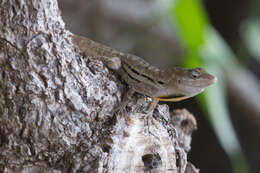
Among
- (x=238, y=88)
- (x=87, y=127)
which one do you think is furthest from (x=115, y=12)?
(x=87, y=127)

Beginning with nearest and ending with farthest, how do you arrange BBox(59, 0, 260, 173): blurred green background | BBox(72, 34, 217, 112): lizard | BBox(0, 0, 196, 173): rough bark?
BBox(0, 0, 196, 173): rough bark < BBox(72, 34, 217, 112): lizard < BBox(59, 0, 260, 173): blurred green background

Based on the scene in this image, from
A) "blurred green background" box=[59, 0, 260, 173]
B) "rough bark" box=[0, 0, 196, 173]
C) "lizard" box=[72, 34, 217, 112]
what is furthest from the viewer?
"blurred green background" box=[59, 0, 260, 173]

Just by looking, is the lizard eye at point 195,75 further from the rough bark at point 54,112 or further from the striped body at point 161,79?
the rough bark at point 54,112

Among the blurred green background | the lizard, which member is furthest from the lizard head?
the blurred green background

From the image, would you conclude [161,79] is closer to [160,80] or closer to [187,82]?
[160,80]

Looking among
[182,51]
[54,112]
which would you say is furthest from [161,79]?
[182,51]

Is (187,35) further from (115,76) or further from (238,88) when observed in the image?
(238,88)

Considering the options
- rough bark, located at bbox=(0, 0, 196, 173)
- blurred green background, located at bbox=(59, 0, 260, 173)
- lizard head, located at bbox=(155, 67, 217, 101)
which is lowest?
rough bark, located at bbox=(0, 0, 196, 173)

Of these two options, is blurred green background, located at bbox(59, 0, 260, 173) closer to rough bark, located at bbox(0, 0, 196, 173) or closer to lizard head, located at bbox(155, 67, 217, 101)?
lizard head, located at bbox(155, 67, 217, 101)
